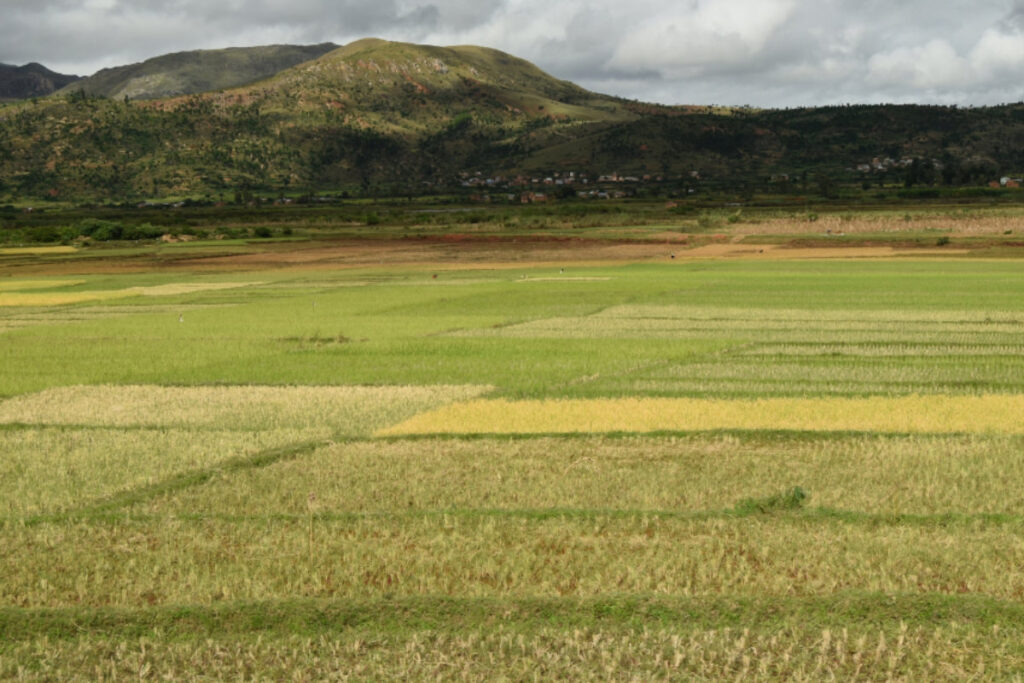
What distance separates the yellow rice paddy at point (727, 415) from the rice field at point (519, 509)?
10cm

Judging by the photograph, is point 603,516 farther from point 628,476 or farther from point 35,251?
point 35,251

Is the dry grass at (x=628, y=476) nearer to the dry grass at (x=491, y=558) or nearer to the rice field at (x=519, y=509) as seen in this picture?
the rice field at (x=519, y=509)

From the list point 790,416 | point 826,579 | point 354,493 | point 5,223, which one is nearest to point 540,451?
point 354,493

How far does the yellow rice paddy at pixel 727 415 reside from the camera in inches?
688

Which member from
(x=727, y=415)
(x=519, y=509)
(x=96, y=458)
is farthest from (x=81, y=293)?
(x=519, y=509)

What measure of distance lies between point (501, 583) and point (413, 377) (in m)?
14.4

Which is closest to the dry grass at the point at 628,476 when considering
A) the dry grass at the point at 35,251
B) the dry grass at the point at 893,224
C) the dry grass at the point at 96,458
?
the dry grass at the point at 96,458

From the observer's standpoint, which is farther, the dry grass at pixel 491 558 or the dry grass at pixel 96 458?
the dry grass at pixel 96 458

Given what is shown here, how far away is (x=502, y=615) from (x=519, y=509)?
11.2ft

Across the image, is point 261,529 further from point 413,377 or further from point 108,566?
point 413,377

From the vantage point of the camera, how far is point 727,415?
18.6 metres

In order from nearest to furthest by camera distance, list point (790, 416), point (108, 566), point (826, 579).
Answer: point (826, 579) → point (108, 566) → point (790, 416)

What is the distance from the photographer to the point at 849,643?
868cm

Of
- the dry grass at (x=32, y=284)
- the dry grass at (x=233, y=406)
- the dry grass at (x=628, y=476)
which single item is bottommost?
the dry grass at (x=32, y=284)
